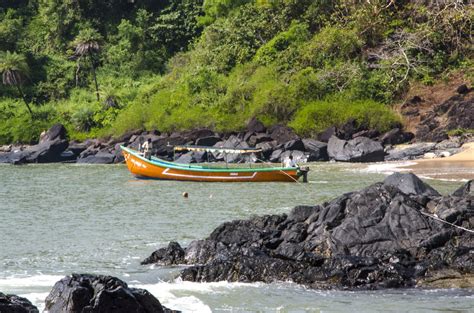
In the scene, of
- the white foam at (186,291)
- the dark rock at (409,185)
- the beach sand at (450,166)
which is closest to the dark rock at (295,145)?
the beach sand at (450,166)

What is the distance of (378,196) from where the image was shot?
20.9 meters

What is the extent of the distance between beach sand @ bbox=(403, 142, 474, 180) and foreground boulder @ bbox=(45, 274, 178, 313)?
24.0m

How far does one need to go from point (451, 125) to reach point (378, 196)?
29.7 m

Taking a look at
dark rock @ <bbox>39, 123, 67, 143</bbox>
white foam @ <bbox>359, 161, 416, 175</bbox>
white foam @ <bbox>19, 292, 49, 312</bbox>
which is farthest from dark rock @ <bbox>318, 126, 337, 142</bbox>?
white foam @ <bbox>19, 292, 49, 312</bbox>

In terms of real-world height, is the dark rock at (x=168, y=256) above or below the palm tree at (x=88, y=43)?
below

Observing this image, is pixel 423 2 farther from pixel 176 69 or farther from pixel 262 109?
pixel 176 69

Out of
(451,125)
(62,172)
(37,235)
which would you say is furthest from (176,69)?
(37,235)

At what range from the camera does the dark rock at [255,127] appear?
178 feet

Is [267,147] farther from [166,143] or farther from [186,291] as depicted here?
[186,291]

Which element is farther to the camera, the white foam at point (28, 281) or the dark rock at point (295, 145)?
the dark rock at point (295, 145)

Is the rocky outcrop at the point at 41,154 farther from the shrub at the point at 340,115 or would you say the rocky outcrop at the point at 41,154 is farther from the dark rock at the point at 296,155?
the dark rock at the point at 296,155

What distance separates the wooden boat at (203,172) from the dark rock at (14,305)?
1015 inches

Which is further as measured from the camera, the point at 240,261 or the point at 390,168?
the point at 390,168

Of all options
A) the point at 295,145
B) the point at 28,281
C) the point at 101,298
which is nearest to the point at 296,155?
the point at 295,145
